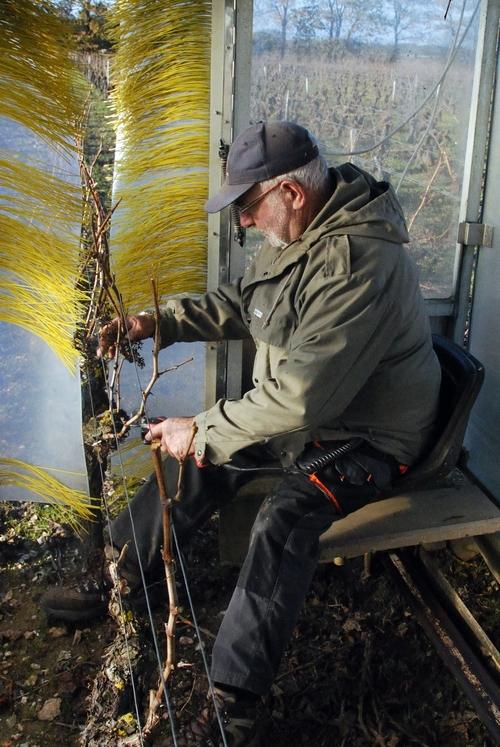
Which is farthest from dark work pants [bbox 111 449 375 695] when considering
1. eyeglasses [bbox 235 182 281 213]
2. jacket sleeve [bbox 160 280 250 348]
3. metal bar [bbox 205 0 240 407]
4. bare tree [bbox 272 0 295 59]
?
→ bare tree [bbox 272 0 295 59]

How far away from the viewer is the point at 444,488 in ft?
11.9

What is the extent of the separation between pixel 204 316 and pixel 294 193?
85 centimetres

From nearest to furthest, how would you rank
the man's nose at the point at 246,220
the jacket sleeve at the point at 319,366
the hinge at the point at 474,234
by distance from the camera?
the jacket sleeve at the point at 319,366, the man's nose at the point at 246,220, the hinge at the point at 474,234

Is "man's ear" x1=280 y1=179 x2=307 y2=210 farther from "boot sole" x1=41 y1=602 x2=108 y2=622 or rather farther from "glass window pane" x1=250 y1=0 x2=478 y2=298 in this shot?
"boot sole" x1=41 y1=602 x2=108 y2=622

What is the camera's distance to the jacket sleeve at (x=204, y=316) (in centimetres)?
350

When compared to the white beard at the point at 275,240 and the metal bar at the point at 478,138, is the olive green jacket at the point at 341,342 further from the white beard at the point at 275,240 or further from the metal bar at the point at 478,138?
the metal bar at the point at 478,138

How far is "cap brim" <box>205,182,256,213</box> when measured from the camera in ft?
9.35

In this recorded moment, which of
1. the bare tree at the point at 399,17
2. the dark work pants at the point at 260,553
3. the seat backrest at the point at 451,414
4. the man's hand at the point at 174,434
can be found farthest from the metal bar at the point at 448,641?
the bare tree at the point at 399,17

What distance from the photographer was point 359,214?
2.81 meters

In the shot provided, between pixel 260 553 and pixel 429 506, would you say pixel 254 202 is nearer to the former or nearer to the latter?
pixel 260 553

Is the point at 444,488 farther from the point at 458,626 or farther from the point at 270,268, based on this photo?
the point at 270,268

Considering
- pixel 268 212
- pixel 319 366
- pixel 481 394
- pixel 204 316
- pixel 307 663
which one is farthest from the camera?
pixel 481 394

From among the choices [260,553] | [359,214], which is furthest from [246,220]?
[260,553]

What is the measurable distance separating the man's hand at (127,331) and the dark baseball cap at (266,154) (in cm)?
75
